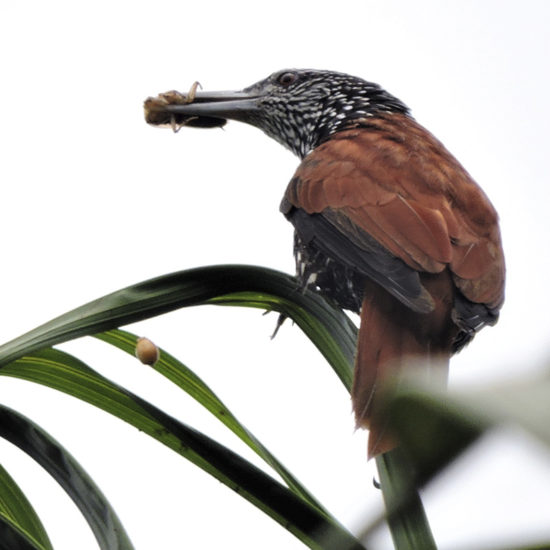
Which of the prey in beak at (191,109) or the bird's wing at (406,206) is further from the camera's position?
the prey in beak at (191,109)

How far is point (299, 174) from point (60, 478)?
5.36 feet

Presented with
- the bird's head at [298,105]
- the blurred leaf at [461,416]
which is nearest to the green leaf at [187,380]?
the blurred leaf at [461,416]

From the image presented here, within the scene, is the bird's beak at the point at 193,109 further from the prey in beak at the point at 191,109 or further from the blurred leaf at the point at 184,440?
the blurred leaf at the point at 184,440

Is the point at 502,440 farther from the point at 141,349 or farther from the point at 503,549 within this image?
the point at 141,349

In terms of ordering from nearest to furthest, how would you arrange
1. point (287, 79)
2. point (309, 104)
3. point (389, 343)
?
point (389, 343) → point (309, 104) → point (287, 79)

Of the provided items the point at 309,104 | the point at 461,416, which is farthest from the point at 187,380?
the point at 309,104

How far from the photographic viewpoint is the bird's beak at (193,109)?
353 cm

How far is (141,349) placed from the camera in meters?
1.62

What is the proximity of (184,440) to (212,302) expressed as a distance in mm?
400

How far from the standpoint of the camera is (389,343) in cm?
204

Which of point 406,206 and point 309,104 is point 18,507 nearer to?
point 406,206

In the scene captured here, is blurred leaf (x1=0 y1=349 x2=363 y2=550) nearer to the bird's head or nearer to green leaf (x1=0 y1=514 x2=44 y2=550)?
green leaf (x1=0 y1=514 x2=44 y2=550)

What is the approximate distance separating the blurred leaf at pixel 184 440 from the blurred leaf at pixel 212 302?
0.12m

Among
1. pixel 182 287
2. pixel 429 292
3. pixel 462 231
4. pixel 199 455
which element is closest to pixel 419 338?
pixel 429 292
